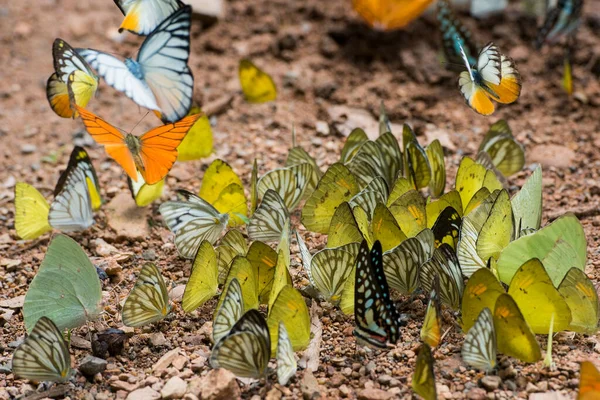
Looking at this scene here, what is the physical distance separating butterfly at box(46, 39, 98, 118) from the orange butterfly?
0.13 m

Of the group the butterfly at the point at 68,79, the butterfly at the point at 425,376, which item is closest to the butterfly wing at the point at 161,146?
the butterfly at the point at 68,79

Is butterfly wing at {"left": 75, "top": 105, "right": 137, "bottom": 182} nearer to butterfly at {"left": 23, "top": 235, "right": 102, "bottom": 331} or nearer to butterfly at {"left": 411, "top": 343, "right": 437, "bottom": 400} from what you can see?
butterfly at {"left": 23, "top": 235, "right": 102, "bottom": 331}

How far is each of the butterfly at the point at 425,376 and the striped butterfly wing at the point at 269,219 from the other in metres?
0.85

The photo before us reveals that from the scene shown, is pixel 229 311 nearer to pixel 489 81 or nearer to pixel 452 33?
pixel 489 81

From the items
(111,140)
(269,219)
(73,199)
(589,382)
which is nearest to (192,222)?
(269,219)

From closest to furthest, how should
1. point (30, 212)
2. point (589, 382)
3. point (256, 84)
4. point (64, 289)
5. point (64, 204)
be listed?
point (589, 382) < point (64, 289) < point (64, 204) < point (30, 212) < point (256, 84)

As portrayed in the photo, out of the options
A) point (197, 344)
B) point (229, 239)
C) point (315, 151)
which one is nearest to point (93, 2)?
point (315, 151)

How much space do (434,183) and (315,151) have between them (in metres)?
0.84

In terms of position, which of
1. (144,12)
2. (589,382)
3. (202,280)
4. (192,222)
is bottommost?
(589,382)

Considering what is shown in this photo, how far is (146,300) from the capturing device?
2.42 m

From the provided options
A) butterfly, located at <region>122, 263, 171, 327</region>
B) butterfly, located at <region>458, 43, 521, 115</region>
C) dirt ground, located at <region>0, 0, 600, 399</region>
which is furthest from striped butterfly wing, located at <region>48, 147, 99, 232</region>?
butterfly, located at <region>458, 43, 521, 115</region>

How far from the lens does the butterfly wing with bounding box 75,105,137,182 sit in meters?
2.53

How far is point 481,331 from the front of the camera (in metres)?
2.10

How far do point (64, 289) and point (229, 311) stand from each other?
0.62 metres
